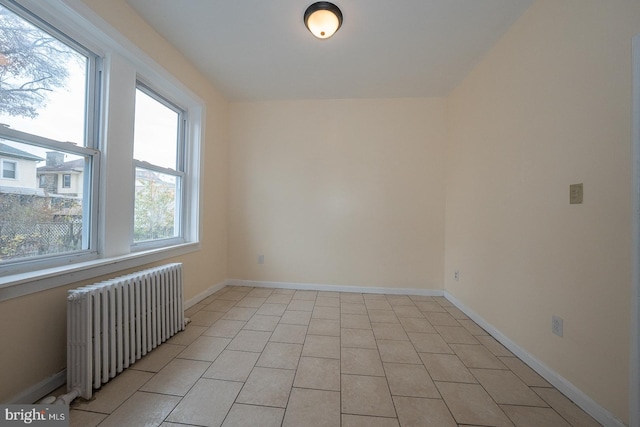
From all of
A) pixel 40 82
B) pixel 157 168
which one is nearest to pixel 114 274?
pixel 157 168

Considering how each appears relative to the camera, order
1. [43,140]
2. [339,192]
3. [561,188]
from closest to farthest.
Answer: [43,140]
[561,188]
[339,192]

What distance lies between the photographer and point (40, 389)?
127 cm

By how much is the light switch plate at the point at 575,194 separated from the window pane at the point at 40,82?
3282 mm

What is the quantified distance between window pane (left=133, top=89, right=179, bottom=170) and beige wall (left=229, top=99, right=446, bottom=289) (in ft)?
3.01

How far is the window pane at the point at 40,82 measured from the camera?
122cm

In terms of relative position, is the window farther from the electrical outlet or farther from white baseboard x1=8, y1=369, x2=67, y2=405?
the electrical outlet

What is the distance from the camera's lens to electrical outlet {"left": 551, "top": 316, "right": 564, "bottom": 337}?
145 centimetres

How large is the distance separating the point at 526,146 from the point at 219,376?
283cm

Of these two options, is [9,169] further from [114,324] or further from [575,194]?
[575,194]

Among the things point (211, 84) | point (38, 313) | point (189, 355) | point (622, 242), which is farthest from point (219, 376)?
point (211, 84)

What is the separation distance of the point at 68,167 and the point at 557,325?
135 inches

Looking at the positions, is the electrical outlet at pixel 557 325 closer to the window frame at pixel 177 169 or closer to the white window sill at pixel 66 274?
the white window sill at pixel 66 274

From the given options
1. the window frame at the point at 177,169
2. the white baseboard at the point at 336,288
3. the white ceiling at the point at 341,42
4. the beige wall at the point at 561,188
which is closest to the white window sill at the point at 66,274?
the window frame at the point at 177,169

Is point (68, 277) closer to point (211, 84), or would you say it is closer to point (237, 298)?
point (237, 298)
